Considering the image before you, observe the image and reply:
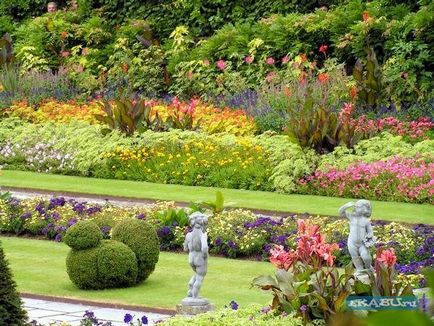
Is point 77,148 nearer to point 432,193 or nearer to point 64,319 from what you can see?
point 432,193

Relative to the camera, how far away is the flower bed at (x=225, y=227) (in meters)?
11.8

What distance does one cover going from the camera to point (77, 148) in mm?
19812

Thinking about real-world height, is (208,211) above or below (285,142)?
below

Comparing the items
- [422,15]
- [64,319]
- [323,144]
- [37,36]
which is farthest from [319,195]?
[37,36]

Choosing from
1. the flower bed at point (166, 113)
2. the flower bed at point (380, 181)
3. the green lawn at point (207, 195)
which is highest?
the flower bed at point (166, 113)

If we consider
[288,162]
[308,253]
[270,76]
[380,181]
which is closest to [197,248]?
[308,253]

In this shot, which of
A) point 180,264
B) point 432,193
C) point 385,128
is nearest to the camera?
point 180,264

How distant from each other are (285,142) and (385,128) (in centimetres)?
209

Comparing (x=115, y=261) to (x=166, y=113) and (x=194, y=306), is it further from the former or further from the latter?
(x=166, y=113)

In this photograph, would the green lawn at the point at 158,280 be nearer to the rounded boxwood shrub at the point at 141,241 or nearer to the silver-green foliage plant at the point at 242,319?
the rounded boxwood shrub at the point at 141,241

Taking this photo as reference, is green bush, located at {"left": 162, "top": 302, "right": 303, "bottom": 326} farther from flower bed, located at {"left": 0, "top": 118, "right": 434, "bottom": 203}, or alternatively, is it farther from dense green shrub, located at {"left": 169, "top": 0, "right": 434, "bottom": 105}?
dense green shrub, located at {"left": 169, "top": 0, "right": 434, "bottom": 105}

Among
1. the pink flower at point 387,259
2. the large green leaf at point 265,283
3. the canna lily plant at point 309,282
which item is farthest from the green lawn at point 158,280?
the pink flower at point 387,259

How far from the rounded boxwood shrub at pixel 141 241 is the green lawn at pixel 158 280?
178mm

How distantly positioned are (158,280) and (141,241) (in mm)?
565
